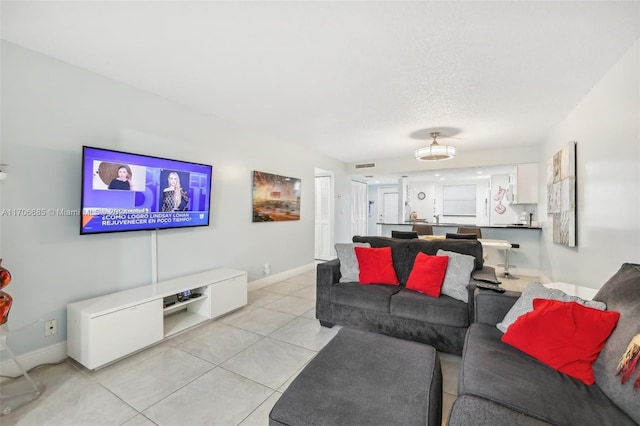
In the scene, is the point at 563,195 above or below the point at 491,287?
above

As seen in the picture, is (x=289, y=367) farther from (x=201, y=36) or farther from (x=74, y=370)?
(x=201, y=36)

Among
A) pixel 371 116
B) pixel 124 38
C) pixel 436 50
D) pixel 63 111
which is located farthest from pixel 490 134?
pixel 63 111

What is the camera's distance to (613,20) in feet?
5.67

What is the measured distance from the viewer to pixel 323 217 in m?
6.79

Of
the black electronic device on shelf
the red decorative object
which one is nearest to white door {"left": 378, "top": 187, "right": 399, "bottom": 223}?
the black electronic device on shelf

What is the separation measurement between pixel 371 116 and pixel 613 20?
214 centimetres

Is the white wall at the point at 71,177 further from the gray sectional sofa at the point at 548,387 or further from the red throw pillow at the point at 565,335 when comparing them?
the red throw pillow at the point at 565,335

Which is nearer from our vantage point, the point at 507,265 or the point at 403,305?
the point at 403,305

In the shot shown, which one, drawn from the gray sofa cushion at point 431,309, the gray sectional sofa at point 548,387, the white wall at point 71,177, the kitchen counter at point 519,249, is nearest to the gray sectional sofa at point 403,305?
the gray sofa cushion at point 431,309

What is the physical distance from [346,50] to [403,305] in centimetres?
220

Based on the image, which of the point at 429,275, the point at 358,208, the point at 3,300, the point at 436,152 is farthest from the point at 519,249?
the point at 3,300

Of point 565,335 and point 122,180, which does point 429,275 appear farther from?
point 122,180

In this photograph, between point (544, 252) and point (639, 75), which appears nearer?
point (639, 75)

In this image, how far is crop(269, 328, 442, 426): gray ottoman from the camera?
3.53ft
